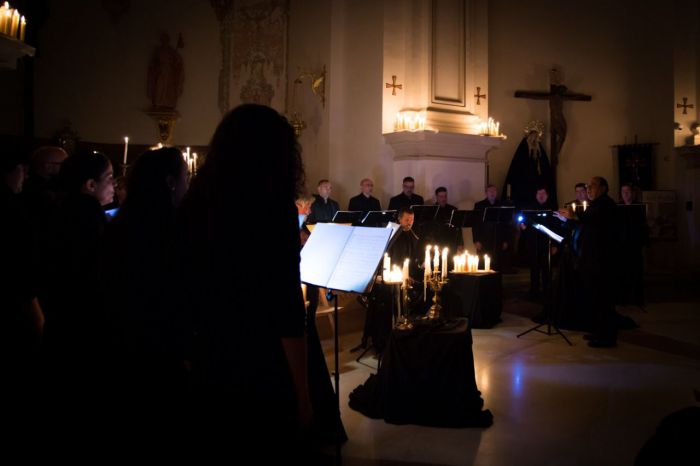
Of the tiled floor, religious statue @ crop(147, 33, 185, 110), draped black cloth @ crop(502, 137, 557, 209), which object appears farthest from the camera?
draped black cloth @ crop(502, 137, 557, 209)

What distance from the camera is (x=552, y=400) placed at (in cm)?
430

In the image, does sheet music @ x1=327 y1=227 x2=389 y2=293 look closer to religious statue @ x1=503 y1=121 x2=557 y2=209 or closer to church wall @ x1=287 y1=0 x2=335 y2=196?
church wall @ x1=287 y1=0 x2=335 y2=196

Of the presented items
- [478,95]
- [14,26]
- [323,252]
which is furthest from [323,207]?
[323,252]

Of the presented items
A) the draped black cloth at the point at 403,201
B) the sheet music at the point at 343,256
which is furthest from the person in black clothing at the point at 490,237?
the sheet music at the point at 343,256

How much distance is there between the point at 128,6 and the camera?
10.4 meters

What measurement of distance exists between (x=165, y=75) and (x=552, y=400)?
9156mm

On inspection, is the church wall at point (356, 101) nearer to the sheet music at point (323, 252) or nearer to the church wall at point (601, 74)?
the church wall at point (601, 74)

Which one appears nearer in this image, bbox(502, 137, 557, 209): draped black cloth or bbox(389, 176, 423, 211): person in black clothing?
bbox(389, 176, 423, 211): person in black clothing

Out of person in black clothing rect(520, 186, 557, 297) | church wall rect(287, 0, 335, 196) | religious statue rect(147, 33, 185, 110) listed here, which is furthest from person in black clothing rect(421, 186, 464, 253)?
religious statue rect(147, 33, 185, 110)

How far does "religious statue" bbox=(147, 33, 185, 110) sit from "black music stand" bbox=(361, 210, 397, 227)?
529 centimetres

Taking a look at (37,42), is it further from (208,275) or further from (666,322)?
(666,322)

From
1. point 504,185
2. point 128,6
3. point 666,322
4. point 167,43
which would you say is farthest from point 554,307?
point 128,6

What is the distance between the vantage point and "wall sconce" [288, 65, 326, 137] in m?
10.3

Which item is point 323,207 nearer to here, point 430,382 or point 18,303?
point 430,382
